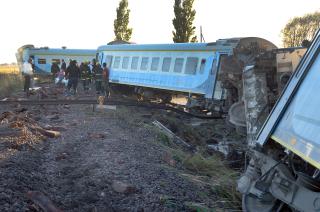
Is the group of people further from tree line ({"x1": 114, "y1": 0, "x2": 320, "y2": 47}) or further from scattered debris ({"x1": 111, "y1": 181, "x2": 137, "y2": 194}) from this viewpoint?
scattered debris ({"x1": 111, "y1": 181, "x2": 137, "y2": 194})

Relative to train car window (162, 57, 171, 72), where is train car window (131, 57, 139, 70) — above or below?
below

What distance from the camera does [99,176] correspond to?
6.73m

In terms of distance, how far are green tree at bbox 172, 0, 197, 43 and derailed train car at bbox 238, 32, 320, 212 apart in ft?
103

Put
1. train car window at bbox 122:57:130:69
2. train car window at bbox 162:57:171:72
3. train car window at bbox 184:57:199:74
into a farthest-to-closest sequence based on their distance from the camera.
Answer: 1. train car window at bbox 122:57:130:69
2. train car window at bbox 162:57:171:72
3. train car window at bbox 184:57:199:74

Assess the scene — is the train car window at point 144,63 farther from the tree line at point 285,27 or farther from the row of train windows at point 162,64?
the tree line at point 285,27

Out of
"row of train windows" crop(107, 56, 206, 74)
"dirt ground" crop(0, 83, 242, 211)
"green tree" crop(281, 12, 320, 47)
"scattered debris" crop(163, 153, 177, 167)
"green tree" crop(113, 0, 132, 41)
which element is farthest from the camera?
"green tree" crop(113, 0, 132, 41)

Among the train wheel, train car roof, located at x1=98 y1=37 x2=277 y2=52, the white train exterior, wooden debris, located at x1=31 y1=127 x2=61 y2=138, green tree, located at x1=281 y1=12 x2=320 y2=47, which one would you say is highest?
green tree, located at x1=281 y1=12 x2=320 y2=47

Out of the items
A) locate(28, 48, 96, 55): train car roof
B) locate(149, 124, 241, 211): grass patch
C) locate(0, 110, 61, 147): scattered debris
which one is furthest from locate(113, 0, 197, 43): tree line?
locate(149, 124, 241, 211): grass patch

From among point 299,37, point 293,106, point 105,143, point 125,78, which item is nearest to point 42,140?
point 105,143

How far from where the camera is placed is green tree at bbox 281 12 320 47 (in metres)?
32.7

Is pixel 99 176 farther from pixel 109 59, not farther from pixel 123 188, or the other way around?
pixel 109 59

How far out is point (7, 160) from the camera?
22.7ft

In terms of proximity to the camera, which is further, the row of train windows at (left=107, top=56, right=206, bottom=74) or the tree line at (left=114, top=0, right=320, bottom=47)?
the tree line at (left=114, top=0, right=320, bottom=47)

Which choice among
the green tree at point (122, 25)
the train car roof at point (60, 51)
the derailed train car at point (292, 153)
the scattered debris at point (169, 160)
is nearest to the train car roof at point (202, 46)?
the scattered debris at point (169, 160)
